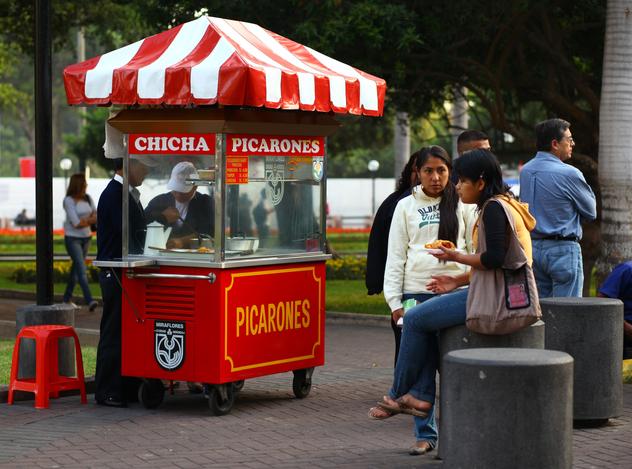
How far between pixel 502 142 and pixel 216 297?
11.9m

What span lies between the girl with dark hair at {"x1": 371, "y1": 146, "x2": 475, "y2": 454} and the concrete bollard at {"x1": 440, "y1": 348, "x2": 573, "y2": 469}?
1630 millimetres

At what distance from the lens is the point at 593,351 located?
8414 mm

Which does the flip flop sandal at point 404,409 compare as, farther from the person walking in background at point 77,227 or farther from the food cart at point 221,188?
the person walking in background at point 77,227

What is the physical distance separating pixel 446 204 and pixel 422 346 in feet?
3.41

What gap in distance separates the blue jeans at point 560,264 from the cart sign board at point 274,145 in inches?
73.3

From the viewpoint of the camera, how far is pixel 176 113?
916cm

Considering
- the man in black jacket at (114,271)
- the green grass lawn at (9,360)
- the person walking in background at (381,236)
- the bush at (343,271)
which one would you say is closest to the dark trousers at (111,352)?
the man in black jacket at (114,271)

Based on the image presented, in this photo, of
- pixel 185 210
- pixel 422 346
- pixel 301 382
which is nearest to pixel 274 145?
pixel 185 210

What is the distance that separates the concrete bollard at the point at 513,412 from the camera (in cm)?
604

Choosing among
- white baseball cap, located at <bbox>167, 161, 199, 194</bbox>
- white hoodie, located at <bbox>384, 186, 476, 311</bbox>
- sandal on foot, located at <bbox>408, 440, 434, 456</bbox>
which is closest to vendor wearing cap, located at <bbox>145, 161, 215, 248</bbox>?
white baseball cap, located at <bbox>167, 161, 199, 194</bbox>

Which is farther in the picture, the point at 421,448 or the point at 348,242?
the point at 348,242

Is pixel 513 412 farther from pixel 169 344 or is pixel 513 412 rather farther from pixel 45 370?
pixel 45 370

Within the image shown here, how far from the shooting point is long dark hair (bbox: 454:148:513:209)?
6953 mm

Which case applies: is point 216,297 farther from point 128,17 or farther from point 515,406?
point 128,17
